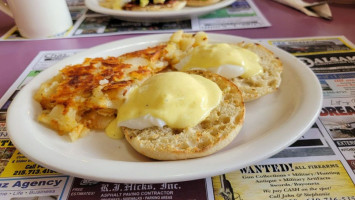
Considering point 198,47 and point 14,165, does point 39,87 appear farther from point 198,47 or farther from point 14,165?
point 198,47

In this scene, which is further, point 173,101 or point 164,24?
point 164,24

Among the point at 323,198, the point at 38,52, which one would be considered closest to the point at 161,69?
the point at 323,198

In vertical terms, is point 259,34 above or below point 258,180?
below

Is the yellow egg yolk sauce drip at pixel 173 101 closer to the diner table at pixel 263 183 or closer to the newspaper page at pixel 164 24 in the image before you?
the diner table at pixel 263 183

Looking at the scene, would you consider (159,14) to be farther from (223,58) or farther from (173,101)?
(173,101)

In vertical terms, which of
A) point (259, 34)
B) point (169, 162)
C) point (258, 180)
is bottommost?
point (259, 34)

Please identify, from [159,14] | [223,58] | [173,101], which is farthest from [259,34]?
[173,101]
